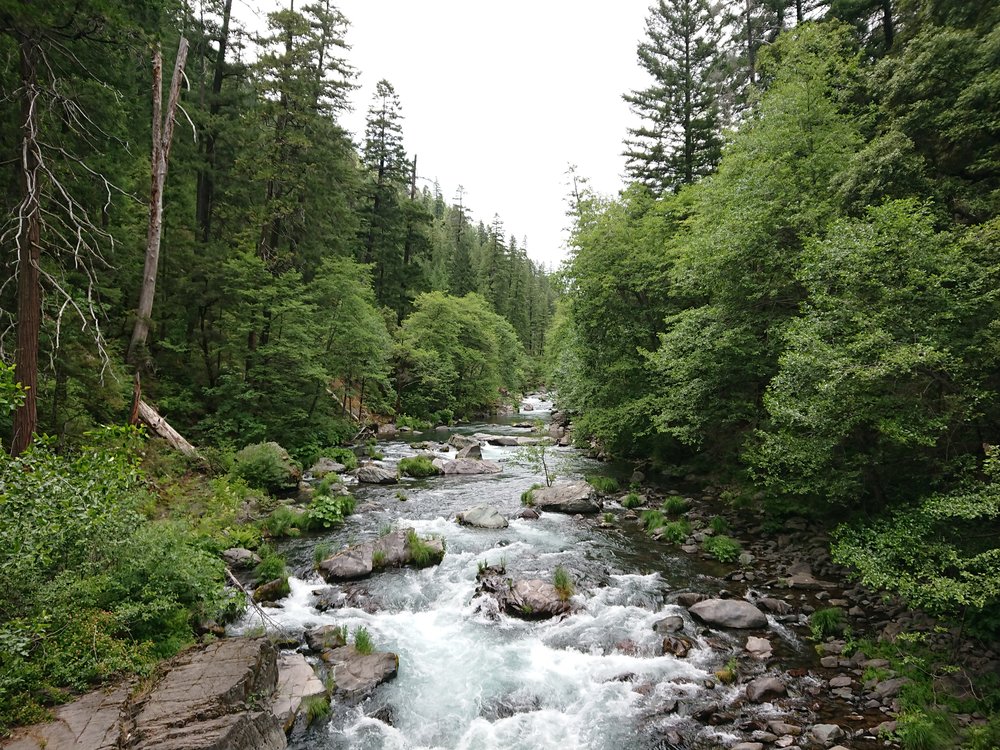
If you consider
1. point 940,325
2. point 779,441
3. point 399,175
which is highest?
point 399,175

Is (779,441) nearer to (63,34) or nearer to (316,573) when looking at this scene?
(316,573)

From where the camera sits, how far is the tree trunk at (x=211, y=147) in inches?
803

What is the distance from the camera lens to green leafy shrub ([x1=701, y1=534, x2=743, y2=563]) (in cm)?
1063

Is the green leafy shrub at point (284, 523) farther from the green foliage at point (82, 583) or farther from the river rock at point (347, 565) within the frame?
the green foliage at point (82, 583)

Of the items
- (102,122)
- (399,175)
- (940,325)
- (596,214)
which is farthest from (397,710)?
(399,175)

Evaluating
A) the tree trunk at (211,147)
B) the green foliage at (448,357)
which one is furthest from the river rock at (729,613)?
the green foliage at (448,357)

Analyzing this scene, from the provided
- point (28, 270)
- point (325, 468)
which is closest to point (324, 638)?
point (28, 270)

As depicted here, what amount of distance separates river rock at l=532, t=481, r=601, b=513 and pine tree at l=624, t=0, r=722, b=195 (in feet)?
59.6

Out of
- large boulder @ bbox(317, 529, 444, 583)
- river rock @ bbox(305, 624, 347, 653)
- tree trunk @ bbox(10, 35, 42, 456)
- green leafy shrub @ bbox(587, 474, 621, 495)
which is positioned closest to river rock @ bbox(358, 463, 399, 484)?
large boulder @ bbox(317, 529, 444, 583)

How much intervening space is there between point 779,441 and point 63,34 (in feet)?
45.1

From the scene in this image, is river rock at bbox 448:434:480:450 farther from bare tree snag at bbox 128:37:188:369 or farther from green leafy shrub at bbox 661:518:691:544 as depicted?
bare tree snag at bbox 128:37:188:369

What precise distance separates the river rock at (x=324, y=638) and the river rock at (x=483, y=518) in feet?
18.2

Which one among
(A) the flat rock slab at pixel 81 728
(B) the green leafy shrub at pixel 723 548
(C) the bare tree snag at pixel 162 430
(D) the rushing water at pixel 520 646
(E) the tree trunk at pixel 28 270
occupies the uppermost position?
(E) the tree trunk at pixel 28 270

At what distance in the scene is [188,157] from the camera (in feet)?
65.5
